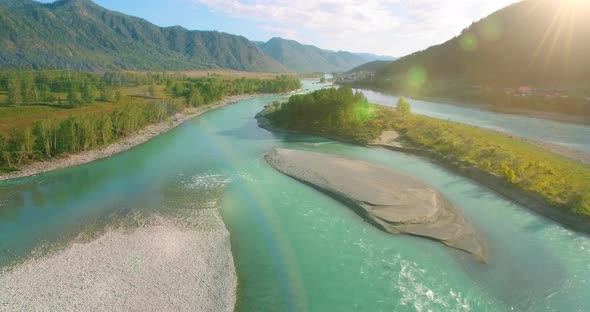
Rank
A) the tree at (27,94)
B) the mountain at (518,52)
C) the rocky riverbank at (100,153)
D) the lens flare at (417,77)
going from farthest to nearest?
the lens flare at (417,77) → the mountain at (518,52) → the tree at (27,94) → the rocky riverbank at (100,153)

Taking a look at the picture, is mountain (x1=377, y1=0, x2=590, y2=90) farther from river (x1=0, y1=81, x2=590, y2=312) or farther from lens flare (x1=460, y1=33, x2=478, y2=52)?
river (x1=0, y1=81, x2=590, y2=312)

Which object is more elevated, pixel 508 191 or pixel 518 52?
pixel 518 52

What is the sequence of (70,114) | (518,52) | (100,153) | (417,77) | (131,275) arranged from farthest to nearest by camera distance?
1. (417,77)
2. (518,52)
3. (70,114)
4. (100,153)
5. (131,275)

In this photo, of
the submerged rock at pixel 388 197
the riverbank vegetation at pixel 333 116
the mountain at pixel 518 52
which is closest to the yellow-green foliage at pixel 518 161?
the riverbank vegetation at pixel 333 116

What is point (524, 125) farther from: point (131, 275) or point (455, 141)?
point (131, 275)

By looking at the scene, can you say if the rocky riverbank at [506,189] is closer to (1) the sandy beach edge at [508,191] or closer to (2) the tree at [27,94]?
(1) the sandy beach edge at [508,191]

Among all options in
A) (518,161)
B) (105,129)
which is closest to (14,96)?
(105,129)

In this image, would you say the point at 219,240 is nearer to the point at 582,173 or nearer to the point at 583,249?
the point at 583,249
